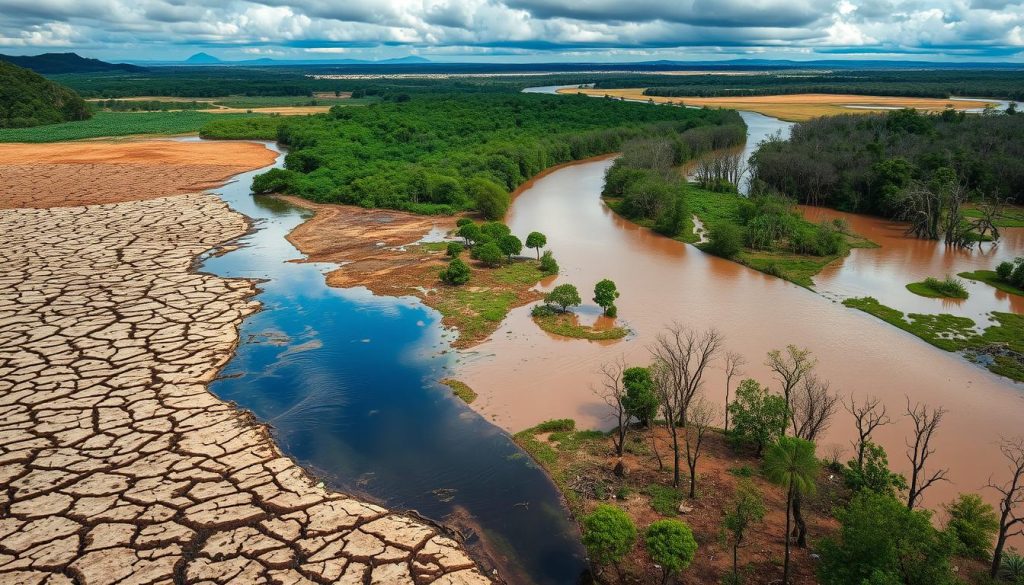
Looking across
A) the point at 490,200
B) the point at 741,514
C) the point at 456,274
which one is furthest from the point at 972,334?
the point at 490,200

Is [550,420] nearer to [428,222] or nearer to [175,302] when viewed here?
[175,302]

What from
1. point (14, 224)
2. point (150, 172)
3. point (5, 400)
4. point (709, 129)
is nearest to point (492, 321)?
point (5, 400)

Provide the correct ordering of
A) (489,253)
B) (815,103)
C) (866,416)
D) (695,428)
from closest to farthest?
(695,428) < (866,416) < (489,253) < (815,103)

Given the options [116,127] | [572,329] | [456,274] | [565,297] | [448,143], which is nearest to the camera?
[572,329]

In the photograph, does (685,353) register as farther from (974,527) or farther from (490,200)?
(490,200)

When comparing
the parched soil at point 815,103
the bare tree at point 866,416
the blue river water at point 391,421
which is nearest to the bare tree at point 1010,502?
the bare tree at point 866,416

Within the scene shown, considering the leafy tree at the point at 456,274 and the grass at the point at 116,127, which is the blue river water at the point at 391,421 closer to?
the leafy tree at the point at 456,274

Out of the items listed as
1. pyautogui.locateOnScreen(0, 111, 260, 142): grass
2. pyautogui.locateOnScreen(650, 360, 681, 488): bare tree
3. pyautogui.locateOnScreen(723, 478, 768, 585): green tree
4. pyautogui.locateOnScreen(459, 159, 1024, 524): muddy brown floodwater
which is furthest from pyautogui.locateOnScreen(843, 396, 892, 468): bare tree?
pyautogui.locateOnScreen(0, 111, 260, 142): grass
